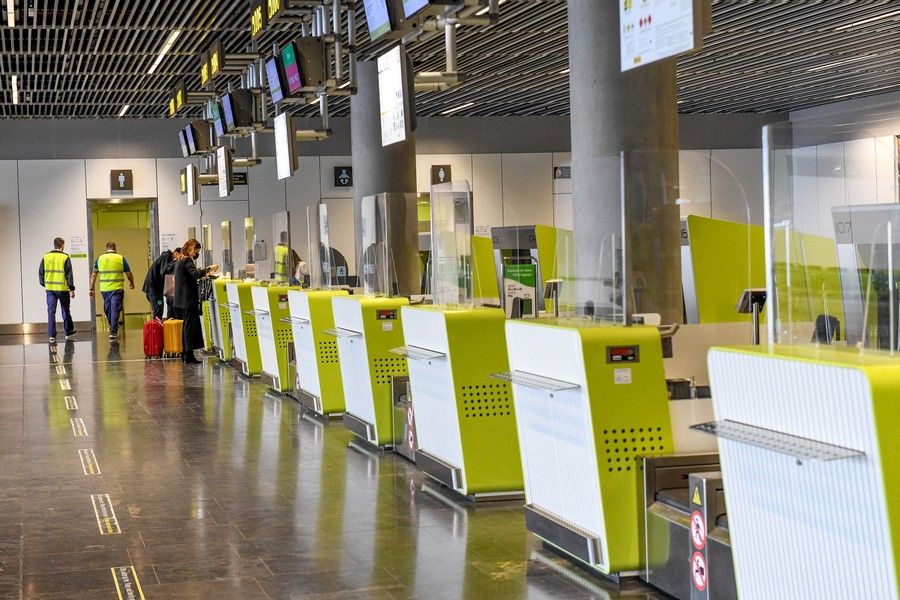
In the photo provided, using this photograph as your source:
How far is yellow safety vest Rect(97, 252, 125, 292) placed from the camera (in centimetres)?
1988

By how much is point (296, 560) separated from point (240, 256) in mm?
9702

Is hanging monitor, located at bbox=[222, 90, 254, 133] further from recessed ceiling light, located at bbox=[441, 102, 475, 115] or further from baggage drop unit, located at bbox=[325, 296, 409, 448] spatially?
recessed ceiling light, located at bbox=[441, 102, 475, 115]

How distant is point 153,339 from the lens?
15883 millimetres

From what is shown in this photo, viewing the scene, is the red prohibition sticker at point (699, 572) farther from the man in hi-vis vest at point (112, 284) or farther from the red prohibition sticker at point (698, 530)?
the man in hi-vis vest at point (112, 284)

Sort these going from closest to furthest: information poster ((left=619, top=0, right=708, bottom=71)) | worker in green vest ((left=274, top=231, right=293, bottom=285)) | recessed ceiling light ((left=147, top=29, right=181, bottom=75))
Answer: information poster ((left=619, top=0, right=708, bottom=71))
worker in green vest ((left=274, top=231, right=293, bottom=285))
recessed ceiling light ((left=147, top=29, right=181, bottom=75))

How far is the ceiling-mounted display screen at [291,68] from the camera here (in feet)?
35.2

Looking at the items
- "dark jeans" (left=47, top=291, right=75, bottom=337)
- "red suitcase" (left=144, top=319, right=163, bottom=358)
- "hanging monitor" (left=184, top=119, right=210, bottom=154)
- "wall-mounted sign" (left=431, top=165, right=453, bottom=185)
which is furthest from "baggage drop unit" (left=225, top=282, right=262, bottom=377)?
"wall-mounted sign" (left=431, top=165, right=453, bottom=185)

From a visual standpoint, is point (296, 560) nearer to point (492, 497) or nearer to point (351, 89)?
point (492, 497)

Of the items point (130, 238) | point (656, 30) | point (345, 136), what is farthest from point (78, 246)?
point (656, 30)

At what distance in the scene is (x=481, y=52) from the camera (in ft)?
49.3

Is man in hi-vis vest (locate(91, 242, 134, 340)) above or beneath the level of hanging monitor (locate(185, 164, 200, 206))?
beneath

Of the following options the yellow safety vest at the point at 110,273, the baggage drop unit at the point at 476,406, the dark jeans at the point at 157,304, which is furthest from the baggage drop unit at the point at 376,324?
the yellow safety vest at the point at 110,273

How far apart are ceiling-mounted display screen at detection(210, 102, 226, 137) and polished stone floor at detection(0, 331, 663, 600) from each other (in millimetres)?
5876

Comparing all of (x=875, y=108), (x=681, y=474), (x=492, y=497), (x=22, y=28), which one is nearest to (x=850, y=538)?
(x=875, y=108)
